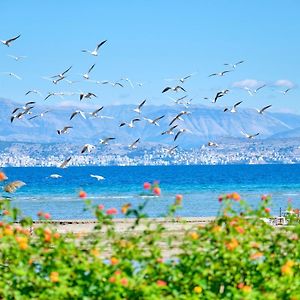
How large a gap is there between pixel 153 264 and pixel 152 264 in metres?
0.03

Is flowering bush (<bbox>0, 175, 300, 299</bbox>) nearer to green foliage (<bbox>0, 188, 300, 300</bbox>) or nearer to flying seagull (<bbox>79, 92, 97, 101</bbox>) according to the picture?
green foliage (<bbox>0, 188, 300, 300</bbox>)

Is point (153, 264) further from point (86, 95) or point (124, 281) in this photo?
point (86, 95)

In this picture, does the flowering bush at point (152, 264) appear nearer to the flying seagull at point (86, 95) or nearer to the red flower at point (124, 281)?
the red flower at point (124, 281)

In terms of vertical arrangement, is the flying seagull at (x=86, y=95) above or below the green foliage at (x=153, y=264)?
above

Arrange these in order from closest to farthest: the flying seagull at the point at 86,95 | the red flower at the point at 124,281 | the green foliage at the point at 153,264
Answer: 1. the red flower at the point at 124,281
2. the green foliage at the point at 153,264
3. the flying seagull at the point at 86,95

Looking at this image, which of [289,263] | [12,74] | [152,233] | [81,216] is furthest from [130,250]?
[81,216]

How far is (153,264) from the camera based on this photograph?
1216 cm

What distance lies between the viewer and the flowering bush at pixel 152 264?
37.4ft

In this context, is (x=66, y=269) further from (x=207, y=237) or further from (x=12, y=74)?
(x=12, y=74)

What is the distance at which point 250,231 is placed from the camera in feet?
42.0

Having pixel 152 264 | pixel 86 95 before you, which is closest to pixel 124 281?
pixel 152 264

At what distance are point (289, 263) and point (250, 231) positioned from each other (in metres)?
1.30

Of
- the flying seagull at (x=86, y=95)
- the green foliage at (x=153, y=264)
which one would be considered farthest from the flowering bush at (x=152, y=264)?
the flying seagull at (x=86, y=95)

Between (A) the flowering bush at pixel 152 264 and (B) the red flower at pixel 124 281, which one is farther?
(A) the flowering bush at pixel 152 264
